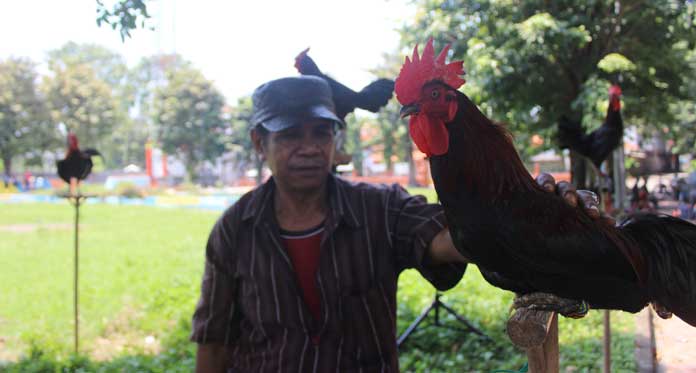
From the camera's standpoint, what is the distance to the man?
5.70ft

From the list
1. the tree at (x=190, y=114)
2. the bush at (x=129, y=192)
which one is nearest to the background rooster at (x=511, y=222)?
the bush at (x=129, y=192)

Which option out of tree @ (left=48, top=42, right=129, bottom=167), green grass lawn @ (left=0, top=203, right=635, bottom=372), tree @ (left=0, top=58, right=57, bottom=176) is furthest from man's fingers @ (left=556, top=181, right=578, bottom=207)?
tree @ (left=48, top=42, right=129, bottom=167)

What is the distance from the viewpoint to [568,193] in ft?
3.71

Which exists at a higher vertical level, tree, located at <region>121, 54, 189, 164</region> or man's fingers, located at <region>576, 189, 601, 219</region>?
tree, located at <region>121, 54, 189, 164</region>

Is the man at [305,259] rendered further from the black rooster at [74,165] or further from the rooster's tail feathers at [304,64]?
the black rooster at [74,165]

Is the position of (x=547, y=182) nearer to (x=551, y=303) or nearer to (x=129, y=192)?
(x=551, y=303)

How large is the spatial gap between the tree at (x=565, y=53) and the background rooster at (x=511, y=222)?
5.16m

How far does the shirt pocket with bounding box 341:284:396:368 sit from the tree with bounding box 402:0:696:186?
4.71 metres

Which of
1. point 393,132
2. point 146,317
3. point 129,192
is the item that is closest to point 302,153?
point 146,317

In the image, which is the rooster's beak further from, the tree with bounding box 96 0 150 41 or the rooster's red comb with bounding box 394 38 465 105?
the tree with bounding box 96 0 150 41

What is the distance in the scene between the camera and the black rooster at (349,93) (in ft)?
8.03

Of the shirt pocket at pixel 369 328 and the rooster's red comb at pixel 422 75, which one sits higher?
the rooster's red comb at pixel 422 75

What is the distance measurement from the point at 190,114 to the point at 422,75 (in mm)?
23773

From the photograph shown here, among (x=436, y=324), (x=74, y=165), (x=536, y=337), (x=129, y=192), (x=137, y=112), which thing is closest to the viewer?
(x=536, y=337)
